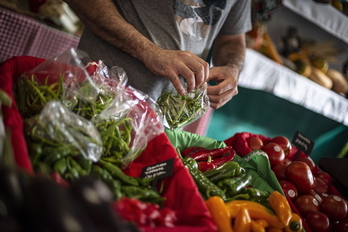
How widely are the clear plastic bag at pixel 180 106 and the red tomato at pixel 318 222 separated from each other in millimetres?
683

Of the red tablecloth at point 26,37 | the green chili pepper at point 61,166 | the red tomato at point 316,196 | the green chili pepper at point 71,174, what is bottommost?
the red tablecloth at point 26,37

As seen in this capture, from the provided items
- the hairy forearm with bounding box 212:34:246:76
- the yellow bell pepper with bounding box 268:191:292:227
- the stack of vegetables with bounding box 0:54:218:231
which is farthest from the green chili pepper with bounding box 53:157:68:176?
the hairy forearm with bounding box 212:34:246:76

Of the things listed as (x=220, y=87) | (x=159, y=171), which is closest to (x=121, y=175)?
(x=159, y=171)

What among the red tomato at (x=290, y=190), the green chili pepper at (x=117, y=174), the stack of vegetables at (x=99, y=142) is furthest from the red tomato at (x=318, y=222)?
the green chili pepper at (x=117, y=174)

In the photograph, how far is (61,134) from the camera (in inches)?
39.0

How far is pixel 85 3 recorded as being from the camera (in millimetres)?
1629

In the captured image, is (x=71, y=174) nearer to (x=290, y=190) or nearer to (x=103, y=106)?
(x=103, y=106)

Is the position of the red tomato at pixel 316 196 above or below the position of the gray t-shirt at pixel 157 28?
below

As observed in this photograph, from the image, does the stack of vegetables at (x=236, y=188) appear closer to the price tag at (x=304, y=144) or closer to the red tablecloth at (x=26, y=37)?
the price tag at (x=304, y=144)

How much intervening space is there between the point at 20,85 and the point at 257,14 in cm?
269

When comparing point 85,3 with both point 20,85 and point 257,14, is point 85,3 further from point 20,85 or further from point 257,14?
point 257,14

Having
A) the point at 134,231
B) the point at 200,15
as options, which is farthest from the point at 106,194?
the point at 200,15

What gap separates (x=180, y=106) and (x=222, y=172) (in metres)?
0.34

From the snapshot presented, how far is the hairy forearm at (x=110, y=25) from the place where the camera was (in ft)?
5.07
